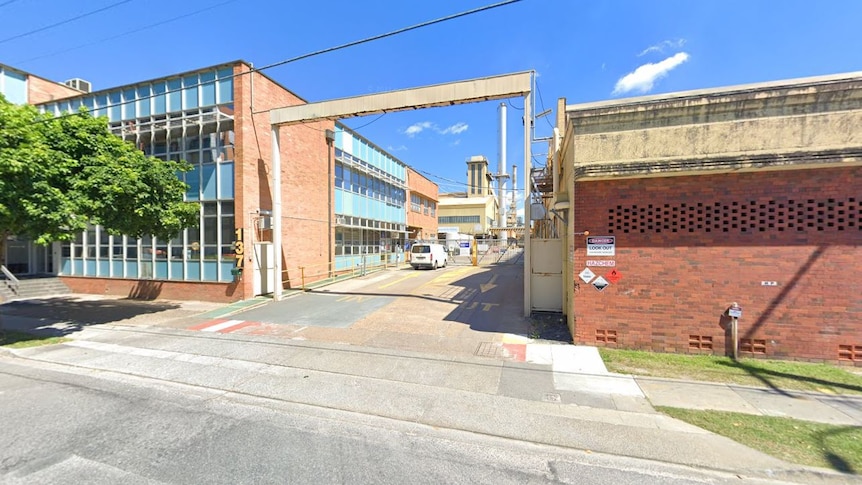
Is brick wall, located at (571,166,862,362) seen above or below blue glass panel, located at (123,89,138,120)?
below

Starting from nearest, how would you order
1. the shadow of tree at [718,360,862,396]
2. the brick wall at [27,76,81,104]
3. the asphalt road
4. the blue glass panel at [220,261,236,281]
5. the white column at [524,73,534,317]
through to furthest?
the asphalt road, the shadow of tree at [718,360,862,396], the white column at [524,73,534,317], the blue glass panel at [220,261,236,281], the brick wall at [27,76,81,104]

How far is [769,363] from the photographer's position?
6.02 meters

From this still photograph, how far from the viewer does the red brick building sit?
5883mm

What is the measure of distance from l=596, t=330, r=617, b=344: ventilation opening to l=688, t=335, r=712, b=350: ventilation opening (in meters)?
1.33

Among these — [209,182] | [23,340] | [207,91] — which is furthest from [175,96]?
[23,340]

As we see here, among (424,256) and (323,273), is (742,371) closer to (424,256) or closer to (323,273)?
(323,273)

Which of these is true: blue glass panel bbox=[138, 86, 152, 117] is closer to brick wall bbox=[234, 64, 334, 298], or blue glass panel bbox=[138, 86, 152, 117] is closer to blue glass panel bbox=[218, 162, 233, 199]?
brick wall bbox=[234, 64, 334, 298]

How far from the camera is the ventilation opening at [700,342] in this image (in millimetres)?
6480

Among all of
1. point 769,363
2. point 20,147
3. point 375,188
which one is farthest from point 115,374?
point 375,188

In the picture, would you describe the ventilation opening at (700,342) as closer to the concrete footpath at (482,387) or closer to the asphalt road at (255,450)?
the concrete footpath at (482,387)

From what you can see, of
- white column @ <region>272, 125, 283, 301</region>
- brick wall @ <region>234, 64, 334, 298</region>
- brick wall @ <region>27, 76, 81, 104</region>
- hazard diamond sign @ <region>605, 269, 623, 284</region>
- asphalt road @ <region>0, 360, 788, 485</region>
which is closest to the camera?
asphalt road @ <region>0, 360, 788, 485</region>

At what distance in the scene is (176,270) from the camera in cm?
1334

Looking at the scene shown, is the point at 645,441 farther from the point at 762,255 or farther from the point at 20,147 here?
the point at 20,147

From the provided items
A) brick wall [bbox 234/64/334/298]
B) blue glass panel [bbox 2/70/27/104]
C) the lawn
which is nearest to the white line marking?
brick wall [bbox 234/64/334/298]
